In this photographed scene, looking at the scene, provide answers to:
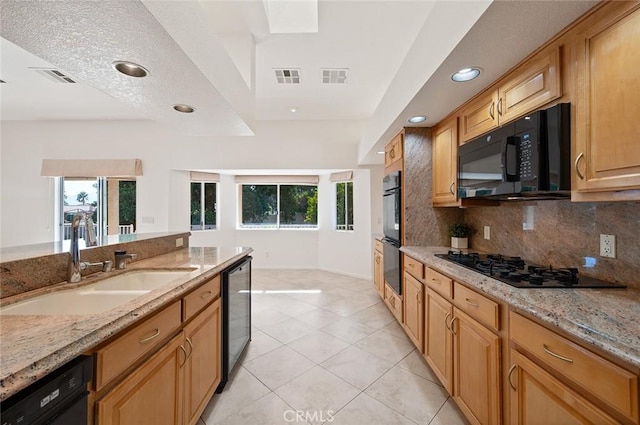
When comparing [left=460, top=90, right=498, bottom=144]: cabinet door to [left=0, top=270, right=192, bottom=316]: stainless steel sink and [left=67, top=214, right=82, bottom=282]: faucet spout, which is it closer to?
[left=0, top=270, right=192, bottom=316]: stainless steel sink

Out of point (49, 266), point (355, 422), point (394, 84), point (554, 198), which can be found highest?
point (394, 84)

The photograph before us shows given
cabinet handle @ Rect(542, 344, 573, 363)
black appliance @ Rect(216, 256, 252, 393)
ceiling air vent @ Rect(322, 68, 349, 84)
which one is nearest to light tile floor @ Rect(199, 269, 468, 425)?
black appliance @ Rect(216, 256, 252, 393)

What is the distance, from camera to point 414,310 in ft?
7.79

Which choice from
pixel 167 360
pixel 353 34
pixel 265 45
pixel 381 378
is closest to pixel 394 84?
pixel 353 34

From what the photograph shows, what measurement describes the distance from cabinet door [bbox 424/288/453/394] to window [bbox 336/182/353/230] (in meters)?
3.41

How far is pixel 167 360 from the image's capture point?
1211mm

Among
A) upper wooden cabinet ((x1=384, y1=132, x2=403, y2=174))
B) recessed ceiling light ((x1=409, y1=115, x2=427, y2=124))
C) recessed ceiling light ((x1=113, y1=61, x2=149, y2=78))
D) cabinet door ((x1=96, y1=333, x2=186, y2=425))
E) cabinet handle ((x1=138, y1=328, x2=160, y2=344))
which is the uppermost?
recessed ceiling light ((x1=409, y1=115, x2=427, y2=124))

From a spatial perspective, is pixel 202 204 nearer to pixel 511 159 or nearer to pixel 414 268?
pixel 414 268

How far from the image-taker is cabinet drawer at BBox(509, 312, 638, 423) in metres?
0.76

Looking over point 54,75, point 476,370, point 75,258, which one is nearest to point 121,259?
point 75,258

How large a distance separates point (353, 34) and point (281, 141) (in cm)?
260

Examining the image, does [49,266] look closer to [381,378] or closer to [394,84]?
[381,378]

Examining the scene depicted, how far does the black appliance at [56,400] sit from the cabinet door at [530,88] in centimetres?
224

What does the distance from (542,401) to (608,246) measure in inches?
36.1
